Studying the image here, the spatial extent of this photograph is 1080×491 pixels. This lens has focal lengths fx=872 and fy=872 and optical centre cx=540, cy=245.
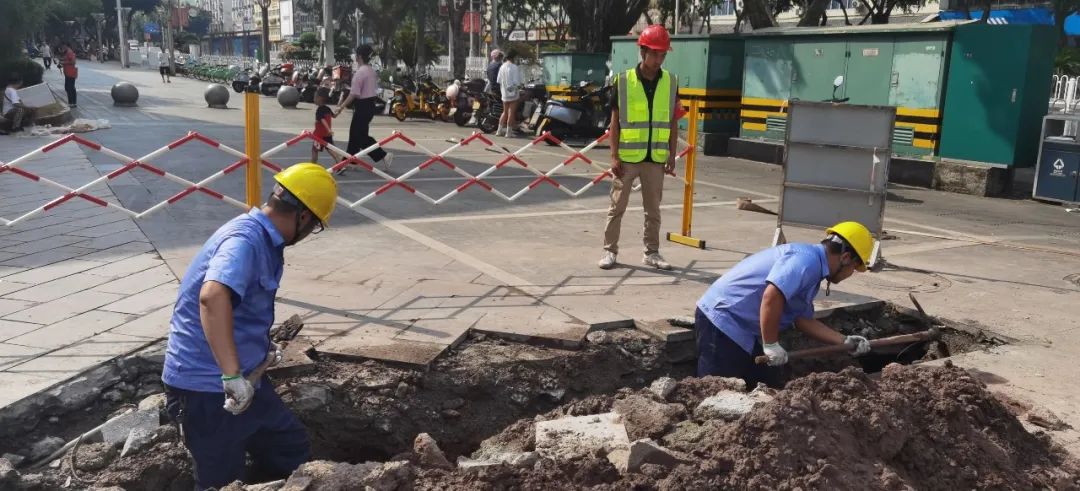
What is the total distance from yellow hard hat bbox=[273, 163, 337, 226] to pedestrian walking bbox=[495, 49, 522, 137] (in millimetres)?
14546

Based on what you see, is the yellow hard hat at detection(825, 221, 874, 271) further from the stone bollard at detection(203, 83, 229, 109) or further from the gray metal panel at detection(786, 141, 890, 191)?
the stone bollard at detection(203, 83, 229, 109)

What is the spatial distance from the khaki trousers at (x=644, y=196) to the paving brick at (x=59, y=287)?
3.72 metres

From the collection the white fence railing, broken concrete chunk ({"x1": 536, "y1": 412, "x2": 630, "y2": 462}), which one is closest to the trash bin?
the white fence railing

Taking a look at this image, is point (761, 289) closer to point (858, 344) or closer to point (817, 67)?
point (858, 344)

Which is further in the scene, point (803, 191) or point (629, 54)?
point (629, 54)

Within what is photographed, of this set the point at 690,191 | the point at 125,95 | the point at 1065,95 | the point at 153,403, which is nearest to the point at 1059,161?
the point at 690,191

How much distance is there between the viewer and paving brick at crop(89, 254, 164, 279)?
6281mm

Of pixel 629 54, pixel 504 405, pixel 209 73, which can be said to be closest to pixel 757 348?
pixel 504 405

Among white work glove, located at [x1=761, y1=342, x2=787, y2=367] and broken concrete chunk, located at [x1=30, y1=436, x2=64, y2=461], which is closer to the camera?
broken concrete chunk, located at [x1=30, y1=436, x2=64, y2=461]

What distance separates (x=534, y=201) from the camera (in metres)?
10.3

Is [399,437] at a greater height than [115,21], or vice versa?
[115,21]

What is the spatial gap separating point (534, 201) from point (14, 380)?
6.63 metres

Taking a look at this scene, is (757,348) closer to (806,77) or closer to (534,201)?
(534,201)

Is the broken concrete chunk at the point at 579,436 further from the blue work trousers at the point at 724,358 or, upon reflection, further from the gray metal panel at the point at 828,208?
the gray metal panel at the point at 828,208
